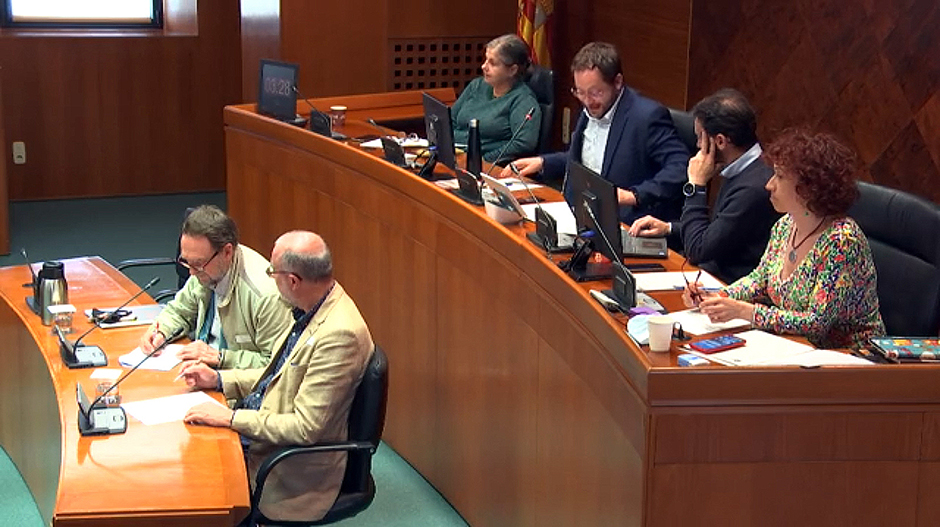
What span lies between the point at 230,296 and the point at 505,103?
7.48 feet

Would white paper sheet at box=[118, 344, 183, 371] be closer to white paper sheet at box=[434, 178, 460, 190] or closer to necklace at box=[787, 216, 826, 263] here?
white paper sheet at box=[434, 178, 460, 190]

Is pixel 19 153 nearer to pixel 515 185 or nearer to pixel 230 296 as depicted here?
pixel 515 185

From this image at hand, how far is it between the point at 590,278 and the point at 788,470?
0.86m

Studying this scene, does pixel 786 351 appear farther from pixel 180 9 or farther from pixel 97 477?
pixel 180 9

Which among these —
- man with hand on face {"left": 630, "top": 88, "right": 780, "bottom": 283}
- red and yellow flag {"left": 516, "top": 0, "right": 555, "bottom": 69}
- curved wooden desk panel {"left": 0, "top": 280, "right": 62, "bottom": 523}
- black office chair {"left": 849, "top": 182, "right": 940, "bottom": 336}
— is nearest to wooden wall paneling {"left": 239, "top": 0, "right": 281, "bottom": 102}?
red and yellow flag {"left": 516, "top": 0, "right": 555, "bottom": 69}

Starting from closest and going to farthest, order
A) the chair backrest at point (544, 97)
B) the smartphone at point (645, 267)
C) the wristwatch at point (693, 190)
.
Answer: the smartphone at point (645, 267)
the wristwatch at point (693, 190)
the chair backrest at point (544, 97)

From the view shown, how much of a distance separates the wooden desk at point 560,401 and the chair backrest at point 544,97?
3.57 ft

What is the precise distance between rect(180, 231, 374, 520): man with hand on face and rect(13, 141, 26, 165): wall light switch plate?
A: 6.12 metres

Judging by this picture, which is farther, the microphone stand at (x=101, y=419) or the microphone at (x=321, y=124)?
the microphone at (x=321, y=124)

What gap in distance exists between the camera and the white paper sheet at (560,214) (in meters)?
4.26

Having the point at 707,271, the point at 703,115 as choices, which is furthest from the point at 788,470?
the point at 703,115

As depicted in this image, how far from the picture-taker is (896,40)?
5.75 metres

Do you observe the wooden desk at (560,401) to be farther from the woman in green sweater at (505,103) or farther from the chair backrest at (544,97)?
the chair backrest at (544,97)

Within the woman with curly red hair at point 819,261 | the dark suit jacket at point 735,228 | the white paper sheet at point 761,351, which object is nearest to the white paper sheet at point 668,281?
the woman with curly red hair at point 819,261
